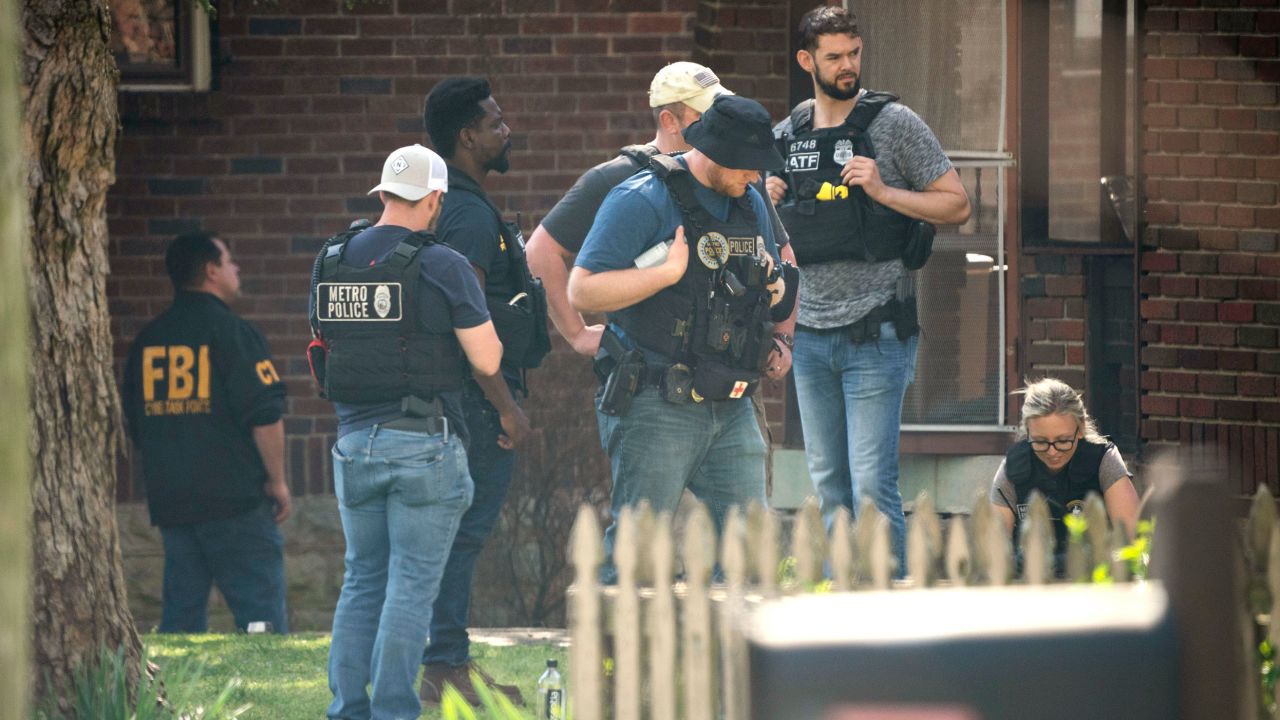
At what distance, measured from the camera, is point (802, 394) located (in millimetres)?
6207

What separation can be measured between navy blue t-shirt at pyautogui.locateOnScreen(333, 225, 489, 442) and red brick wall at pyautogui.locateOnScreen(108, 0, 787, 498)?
3.36 m

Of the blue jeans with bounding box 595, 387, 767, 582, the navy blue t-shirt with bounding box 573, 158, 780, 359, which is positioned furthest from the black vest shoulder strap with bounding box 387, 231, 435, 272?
the blue jeans with bounding box 595, 387, 767, 582

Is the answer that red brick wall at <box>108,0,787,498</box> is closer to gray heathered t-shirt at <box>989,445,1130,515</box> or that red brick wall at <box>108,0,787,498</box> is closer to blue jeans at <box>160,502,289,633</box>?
blue jeans at <box>160,502,289,633</box>

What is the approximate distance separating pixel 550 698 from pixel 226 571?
3331 mm

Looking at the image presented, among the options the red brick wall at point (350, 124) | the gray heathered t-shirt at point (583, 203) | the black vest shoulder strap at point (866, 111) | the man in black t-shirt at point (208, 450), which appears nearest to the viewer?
the gray heathered t-shirt at point (583, 203)

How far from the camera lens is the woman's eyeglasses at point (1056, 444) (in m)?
5.98

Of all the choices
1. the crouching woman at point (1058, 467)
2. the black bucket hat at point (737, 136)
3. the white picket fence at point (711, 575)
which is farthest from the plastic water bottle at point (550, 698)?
the crouching woman at point (1058, 467)

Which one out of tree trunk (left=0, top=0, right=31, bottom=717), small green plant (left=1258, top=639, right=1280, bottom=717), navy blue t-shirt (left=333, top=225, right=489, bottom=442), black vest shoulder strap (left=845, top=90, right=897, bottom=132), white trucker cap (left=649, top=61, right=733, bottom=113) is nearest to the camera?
tree trunk (left=0, top=0, right=31, bottom=717)

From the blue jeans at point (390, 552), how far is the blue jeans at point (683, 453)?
0.50 meters

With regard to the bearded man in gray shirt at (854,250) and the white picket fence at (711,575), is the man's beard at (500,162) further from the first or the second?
the white picket fence at (711,575)

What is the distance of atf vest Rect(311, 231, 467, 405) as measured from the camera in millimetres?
5148

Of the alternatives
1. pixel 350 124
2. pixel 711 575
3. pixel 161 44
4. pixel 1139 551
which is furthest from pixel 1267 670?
pixel 161 44

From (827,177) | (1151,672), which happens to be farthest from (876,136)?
(1151,672)

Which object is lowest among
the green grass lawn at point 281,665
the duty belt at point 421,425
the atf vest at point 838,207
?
the green grass lawn at point 281,665
